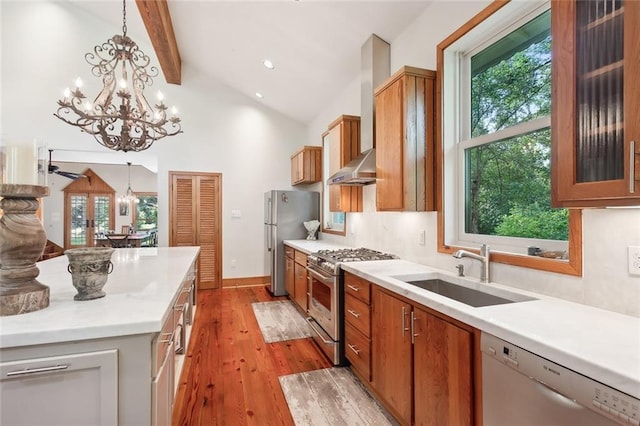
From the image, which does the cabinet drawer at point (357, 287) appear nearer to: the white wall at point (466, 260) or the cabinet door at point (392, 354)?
the cabinet door at point (392, 354)

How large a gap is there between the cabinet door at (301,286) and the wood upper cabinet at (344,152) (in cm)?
91

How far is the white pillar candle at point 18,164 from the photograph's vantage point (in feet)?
3.95

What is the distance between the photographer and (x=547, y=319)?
4.01 feet

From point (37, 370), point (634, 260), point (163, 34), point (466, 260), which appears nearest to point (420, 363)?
point (466, 260)

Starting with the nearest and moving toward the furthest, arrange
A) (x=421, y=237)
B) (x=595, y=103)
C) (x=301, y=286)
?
(x=595, y=103) < (x=421, y=237) < (x=301, y=286)

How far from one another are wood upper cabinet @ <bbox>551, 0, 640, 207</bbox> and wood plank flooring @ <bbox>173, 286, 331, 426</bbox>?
205 cm

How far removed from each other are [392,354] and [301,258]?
2.27 meters

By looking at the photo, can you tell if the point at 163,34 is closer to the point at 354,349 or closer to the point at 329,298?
the point at 329,298

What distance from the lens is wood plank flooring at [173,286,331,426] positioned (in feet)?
6.77

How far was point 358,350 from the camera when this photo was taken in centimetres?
236

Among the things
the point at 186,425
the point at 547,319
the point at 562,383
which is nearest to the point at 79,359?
the point at 186,425

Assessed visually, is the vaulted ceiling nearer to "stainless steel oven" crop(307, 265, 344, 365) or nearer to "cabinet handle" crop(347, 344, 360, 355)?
"stainless steel oven" crop(307, 265, 344, 365)

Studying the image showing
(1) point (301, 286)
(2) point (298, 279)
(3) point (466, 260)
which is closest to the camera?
(3) point (466, 260)

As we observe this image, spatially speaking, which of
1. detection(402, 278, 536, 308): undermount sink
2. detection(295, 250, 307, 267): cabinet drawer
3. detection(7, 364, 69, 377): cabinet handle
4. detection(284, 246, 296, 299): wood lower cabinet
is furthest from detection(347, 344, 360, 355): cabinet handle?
detection(284, 246, 296, 299): wood lower cabinet
